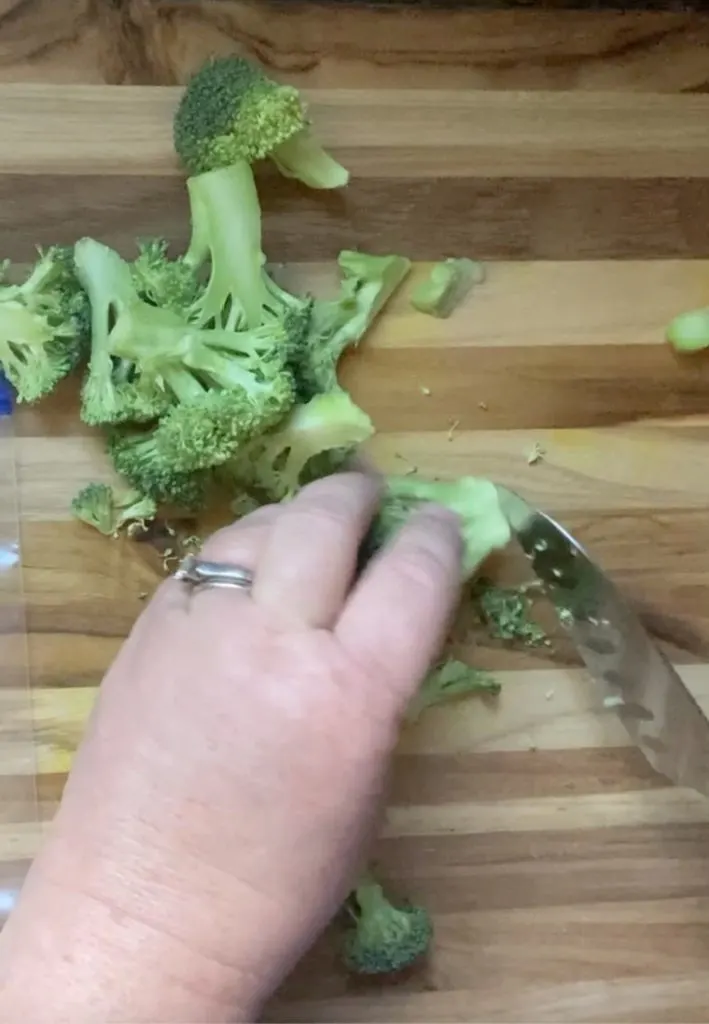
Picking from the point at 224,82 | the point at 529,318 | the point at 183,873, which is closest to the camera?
the point at 183,873

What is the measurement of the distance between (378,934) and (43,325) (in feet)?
1.86

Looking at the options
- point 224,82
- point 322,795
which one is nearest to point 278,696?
point 322,795

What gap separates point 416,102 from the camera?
3.16 ft

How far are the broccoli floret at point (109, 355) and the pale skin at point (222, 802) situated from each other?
0.65ft

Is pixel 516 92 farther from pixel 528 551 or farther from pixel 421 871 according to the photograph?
pixel 421 871

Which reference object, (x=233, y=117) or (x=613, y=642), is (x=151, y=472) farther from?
(x=613, y=642)

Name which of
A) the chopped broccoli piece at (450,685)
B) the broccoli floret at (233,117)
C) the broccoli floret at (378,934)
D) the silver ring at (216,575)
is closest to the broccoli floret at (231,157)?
the broccoli floret at (233,117)

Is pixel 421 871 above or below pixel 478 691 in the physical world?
below

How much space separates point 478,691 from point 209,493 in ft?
0.96

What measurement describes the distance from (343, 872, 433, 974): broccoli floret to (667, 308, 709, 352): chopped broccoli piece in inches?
21.0

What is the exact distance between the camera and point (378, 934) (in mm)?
967

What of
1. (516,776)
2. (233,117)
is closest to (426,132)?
(233,117)

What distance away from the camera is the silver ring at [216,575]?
760 mm

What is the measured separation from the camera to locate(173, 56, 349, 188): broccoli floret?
882 mm
